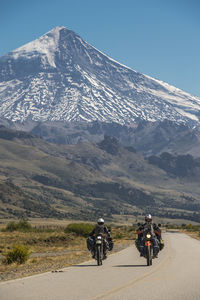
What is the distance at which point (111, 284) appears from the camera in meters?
16.9

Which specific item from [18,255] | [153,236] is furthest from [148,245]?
[18,255]

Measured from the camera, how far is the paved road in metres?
14.4

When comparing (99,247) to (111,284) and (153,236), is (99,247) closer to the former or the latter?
(153,236)

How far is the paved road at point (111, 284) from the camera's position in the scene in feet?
47.2

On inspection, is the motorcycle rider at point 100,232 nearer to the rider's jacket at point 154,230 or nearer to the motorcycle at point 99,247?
the motorcycle at point 99,247

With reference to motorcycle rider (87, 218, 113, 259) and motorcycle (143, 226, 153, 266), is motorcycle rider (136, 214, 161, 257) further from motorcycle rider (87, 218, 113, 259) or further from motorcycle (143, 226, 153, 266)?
motorcycle rider (87, 218, 113, 259)

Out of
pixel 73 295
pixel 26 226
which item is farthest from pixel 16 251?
pixel 26 226

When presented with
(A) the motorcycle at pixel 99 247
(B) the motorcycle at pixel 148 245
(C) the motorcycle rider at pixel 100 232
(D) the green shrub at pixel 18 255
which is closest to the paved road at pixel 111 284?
(B) the motorcycle at pixel 148 245

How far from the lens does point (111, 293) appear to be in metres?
14.8

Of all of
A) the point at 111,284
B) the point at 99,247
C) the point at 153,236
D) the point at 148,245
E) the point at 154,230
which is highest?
the point at 154,230

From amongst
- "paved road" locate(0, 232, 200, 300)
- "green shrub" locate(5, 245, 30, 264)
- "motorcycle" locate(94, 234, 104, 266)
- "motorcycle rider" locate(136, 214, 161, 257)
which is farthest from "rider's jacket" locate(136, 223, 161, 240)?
"green shrub" locate(5, 245, 30, 264)

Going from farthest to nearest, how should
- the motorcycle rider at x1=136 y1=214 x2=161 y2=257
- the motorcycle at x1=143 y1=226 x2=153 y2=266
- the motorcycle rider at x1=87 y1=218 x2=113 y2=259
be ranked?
the motorcycle rider at x1=87 y1=218 x2=113 y2=259
the motorcycle rider at x1=136 y1=214 x2=161 y2=257
the motorcycle at x1=143 y1=226 x2=153 y2=266

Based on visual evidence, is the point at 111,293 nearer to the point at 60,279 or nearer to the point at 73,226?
the point at 60,279

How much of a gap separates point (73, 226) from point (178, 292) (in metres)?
52.0
